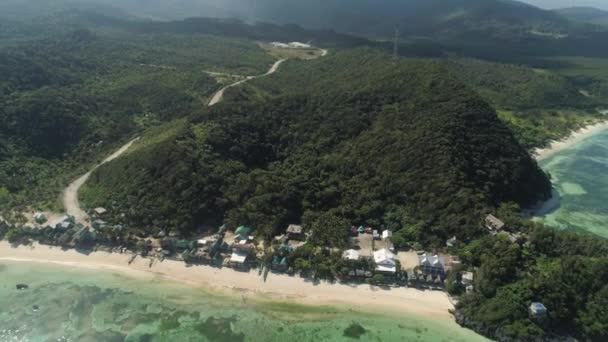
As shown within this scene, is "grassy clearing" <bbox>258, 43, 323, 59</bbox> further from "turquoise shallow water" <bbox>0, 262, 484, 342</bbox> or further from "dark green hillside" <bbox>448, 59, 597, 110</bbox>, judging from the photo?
"turquoise shallow water" <bbox>0, 262, 484, 342</bbox>

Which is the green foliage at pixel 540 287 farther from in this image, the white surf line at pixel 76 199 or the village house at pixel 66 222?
the white surf line at pixel 76 199

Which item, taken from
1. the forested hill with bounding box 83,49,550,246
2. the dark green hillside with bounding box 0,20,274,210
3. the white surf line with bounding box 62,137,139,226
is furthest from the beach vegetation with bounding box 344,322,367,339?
the dark green hillside with bounding box 0,20,274,210

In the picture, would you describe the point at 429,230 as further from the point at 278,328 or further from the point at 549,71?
the point at 549,71

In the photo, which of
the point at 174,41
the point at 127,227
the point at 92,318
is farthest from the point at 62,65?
the point at 92,318

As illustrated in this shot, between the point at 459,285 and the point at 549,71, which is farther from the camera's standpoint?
the point at 549,71

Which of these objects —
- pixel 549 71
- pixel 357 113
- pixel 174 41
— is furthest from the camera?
pixel 174 41

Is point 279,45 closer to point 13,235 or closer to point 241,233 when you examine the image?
point 241,233
